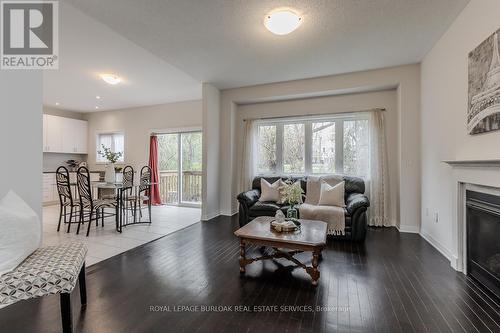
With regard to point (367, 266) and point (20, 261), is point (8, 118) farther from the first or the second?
point (367, 266)

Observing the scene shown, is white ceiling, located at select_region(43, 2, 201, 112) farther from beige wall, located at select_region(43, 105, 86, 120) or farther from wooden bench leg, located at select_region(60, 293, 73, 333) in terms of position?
wooden bench leg, located at select_region(60, 293, 73, 333)

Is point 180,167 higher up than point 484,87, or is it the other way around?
point 484,87

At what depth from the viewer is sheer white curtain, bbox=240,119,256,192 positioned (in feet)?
17.3

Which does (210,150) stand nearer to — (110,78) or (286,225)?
(110,78)

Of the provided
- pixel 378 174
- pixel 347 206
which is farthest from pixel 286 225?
pixel 378 174

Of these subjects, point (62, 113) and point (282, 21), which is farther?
point (62, 113)

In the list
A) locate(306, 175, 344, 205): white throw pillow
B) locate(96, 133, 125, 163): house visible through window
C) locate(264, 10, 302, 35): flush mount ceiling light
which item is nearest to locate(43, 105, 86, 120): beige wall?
locate(96, 133, 125, 163): house visible through window

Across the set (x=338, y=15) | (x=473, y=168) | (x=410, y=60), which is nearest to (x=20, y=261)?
(x=338, y=15)

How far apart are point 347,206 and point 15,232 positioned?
3.83m

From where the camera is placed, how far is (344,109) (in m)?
4.73

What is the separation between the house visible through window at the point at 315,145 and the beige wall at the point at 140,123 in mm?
2113

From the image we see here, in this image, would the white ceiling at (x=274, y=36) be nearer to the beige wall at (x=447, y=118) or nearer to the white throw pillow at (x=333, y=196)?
the beige wall at (x=447, y=118)

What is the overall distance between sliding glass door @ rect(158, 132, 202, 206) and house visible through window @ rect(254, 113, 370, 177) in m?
2.03

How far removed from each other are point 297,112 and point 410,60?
2103mm
